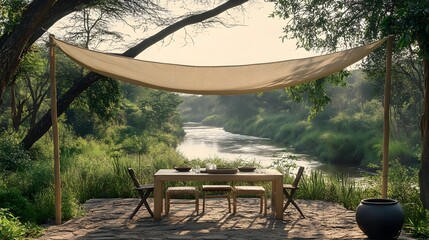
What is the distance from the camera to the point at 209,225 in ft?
18.1

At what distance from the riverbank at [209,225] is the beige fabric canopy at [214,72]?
148 centimetres

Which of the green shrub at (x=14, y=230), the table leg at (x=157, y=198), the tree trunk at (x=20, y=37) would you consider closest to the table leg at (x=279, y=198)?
the table leg at (x=157, y=198)

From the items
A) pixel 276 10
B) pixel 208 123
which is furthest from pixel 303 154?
pixel 208 123

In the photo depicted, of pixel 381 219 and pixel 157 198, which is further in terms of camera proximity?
pixel 157 198

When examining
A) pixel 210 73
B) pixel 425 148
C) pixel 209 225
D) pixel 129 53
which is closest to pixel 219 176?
pixel 209 225

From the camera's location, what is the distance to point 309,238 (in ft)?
16.3

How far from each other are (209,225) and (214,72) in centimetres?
177

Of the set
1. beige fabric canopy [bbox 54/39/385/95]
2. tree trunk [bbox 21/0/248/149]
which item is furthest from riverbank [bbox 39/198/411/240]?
tree trunk [bbox 21/0/248/149]

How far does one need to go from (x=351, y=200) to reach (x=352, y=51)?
2505mm

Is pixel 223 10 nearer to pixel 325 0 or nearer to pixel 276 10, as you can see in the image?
pixel 276 10

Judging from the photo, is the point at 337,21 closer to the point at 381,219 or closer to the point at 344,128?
the point at 381,219

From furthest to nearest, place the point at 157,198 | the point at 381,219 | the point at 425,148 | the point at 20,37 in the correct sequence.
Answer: the point at 20,37
the point at 425,148
the point at 157,198
the point at 381,219

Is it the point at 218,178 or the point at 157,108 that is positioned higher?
the point at 157,108

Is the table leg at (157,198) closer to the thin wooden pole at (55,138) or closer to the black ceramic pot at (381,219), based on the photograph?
the thin wooden pole at (55,138)
